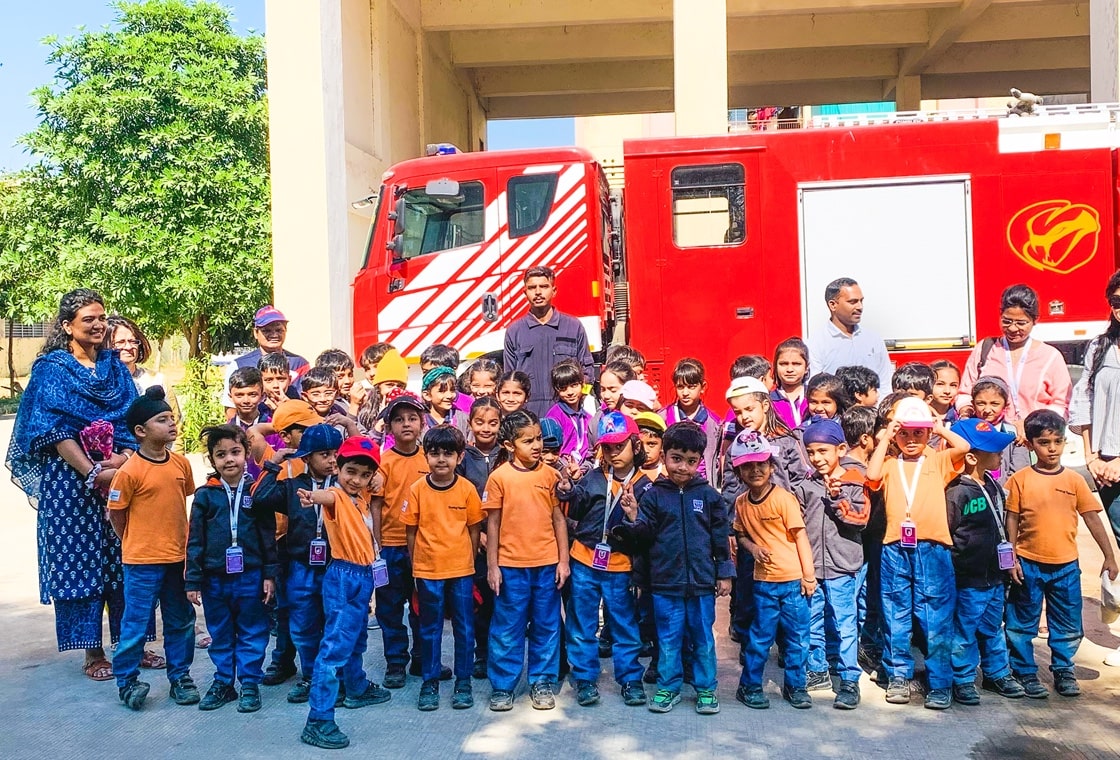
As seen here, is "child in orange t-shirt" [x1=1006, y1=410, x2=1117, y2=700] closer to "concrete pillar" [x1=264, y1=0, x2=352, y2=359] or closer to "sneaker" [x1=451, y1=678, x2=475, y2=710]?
"sneaker" [x1=451, y1=678, x2=475, y2=710]

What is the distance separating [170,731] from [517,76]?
1598 centimetres

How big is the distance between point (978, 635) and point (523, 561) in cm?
210

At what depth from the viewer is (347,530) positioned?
452cm

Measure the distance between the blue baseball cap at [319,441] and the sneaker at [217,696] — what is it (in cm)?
114

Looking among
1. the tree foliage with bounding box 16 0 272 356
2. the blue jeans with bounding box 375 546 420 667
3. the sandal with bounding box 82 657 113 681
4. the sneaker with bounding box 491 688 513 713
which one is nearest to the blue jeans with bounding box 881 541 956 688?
the sneaker with bounding box 491 688 513 713

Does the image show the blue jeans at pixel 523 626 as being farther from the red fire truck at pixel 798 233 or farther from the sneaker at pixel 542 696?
the red fire truck at pixel 798 233

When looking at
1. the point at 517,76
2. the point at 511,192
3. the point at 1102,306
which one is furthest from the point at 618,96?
the point at 1102,306

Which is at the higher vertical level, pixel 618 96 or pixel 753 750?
pixel 618 96

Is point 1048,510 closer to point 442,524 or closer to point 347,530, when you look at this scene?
point 442,524

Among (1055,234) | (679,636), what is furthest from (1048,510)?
(1055,234)

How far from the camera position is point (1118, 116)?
25.9 feet

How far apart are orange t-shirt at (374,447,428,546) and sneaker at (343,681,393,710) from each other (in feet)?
2.27

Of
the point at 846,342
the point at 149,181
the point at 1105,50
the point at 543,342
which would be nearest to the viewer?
the point at 846,342

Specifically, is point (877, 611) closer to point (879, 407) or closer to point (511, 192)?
point (879, 407)
